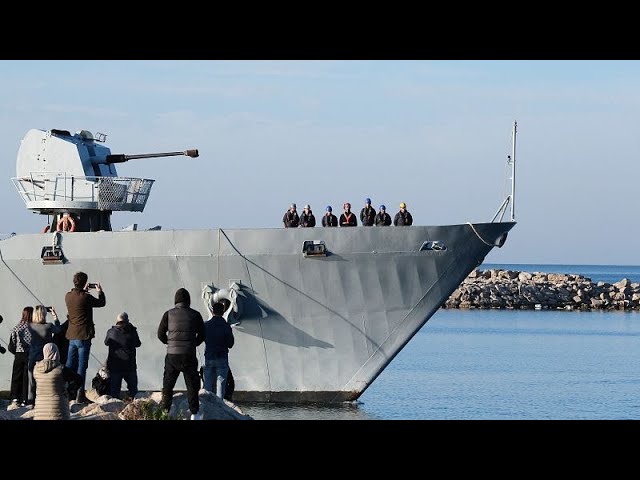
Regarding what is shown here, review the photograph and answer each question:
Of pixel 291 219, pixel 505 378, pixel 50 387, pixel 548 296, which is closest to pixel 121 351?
pixel 50 387

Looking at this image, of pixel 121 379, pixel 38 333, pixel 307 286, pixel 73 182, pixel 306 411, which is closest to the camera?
pixel 38 333

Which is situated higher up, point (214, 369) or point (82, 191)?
point (82, 191)

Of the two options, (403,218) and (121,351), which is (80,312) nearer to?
(121,351)

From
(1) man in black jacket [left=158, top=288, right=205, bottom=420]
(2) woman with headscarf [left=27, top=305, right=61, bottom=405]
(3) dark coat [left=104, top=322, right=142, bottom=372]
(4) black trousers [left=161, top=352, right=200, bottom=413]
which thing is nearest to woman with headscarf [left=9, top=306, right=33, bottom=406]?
(2) woman with headscarf [left=27, top=305, right=61, bottom=405]

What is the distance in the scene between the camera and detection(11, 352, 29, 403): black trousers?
753 inches

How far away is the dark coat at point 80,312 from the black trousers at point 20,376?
3.51 ft

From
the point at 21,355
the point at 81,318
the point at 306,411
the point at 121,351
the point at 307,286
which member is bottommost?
the point at 306,411

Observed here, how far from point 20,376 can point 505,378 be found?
20.1 metres

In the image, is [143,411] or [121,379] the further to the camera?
[121,379]

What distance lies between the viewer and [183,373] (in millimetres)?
15297

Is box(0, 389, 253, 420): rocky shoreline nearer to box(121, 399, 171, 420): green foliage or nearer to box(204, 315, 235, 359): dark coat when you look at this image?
box(121, 399, 171, 420): green foliage
